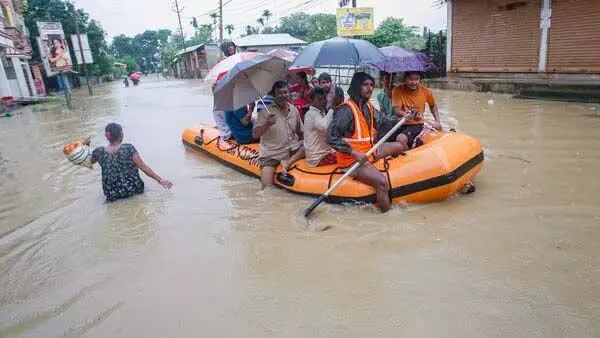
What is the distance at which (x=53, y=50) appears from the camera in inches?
923

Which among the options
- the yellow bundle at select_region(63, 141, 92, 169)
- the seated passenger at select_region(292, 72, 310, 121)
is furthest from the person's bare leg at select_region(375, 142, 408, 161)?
the yellow bundle at select_region(63, 141, 92, 169)

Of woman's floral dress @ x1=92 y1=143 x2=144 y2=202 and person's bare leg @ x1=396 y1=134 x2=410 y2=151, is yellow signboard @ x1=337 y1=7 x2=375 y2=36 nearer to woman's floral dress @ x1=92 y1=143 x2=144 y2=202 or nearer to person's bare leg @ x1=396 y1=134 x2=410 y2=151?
person's bare leg @ x1=396 y1=134 x2=410 y2=151

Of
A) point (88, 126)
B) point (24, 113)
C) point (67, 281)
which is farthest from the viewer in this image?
point (24, 113)

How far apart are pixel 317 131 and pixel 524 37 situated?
11.1m

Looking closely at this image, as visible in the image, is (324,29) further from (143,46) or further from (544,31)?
(143,46)

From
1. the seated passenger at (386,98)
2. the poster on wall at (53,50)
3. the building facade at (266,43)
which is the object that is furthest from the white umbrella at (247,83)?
the building facade at (266,43)

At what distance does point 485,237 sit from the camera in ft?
11.8

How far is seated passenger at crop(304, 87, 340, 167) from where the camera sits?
13.9 ft

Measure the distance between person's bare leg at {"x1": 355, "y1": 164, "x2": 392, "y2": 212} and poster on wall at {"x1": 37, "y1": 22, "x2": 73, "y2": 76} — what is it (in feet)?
73.8

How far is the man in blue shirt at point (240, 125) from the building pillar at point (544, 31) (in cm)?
1037

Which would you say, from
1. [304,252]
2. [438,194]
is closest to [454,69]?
[438,194]

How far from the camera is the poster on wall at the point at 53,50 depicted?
22.7 meters

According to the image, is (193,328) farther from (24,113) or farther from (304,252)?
(24,113)

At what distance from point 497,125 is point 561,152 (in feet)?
7.13
